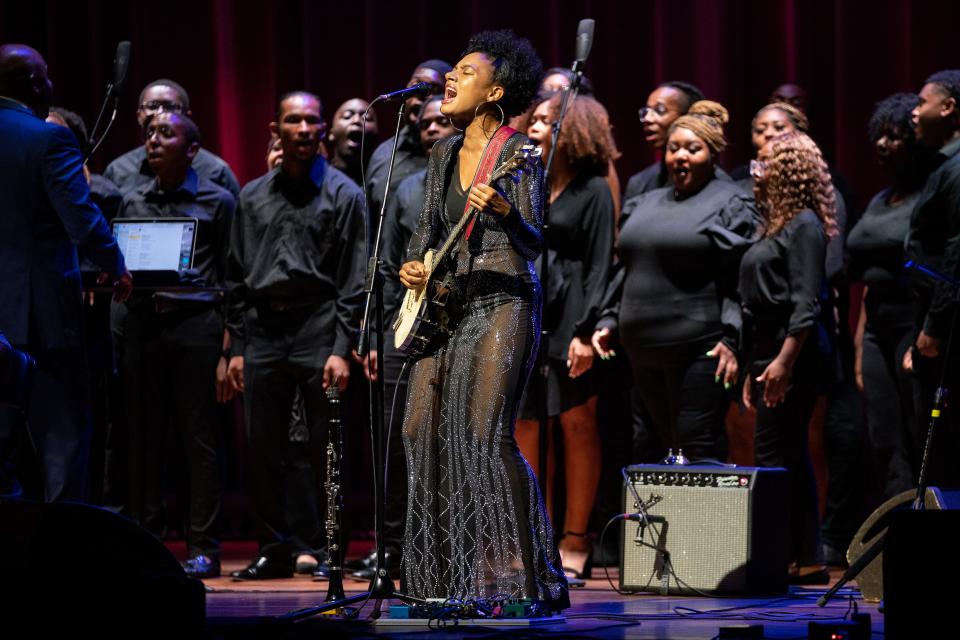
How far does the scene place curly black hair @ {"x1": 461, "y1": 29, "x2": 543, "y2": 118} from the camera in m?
4.75

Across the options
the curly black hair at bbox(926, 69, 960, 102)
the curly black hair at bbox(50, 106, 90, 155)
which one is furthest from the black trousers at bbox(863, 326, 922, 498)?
the curly black hair at bbox(50, 106, 90, 155)

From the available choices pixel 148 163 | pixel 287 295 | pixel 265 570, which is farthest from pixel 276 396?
pixel 148 163

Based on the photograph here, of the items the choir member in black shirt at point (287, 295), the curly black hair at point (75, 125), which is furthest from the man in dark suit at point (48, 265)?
the curly black hair at point (75, 125)

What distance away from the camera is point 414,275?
461 cm

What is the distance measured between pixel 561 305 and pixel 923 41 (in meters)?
2.97

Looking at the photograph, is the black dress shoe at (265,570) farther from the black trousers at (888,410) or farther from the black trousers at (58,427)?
the black trousers at (888,410)

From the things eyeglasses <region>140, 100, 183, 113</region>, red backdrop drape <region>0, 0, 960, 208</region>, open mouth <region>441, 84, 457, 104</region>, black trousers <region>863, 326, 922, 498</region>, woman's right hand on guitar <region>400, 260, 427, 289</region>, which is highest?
red backdrop drape <region>0, 0, 960, 208</region>

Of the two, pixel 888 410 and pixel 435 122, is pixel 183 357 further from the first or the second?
pixel 888 410

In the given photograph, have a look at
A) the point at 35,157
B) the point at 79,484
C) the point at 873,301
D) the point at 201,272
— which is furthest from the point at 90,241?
the point at 873,301

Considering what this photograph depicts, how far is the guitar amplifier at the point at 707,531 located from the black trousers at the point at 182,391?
206 cm

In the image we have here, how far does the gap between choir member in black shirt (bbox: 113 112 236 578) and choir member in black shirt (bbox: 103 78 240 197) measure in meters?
0.39

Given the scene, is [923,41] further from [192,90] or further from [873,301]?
[192,90]

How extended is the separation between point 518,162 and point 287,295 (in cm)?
235

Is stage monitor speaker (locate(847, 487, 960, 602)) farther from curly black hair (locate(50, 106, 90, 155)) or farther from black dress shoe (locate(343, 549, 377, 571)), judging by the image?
curly black hair (locate(50, 106, 90, 155))
